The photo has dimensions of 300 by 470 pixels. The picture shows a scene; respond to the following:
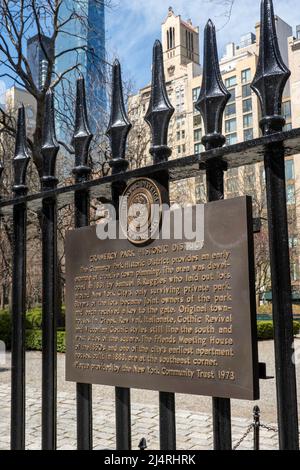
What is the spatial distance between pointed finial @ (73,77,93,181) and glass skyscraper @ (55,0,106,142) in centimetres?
899

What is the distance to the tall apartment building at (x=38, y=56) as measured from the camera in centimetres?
1439

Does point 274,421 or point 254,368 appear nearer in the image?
point 254,368

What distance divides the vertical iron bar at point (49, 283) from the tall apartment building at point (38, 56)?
11.5 metres

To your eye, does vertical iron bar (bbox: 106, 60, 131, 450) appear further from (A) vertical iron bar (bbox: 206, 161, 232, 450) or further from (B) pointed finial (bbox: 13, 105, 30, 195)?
(B) pointed finial (bbox: 13, 105, 30, 195)

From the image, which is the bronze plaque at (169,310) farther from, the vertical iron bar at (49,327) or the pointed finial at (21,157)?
the pointed finial at (21,157)

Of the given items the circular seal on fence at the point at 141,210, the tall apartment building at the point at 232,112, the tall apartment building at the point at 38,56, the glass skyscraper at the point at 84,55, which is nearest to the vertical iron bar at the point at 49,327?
the circular seal on fence at the point at 141,210

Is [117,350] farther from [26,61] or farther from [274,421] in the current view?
[26,61]

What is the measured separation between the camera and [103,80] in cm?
1533

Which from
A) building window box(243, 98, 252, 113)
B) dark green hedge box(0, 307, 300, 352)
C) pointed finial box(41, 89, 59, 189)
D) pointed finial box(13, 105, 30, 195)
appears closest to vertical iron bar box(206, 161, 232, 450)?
pointed finial box(41, 89, 59, 189)

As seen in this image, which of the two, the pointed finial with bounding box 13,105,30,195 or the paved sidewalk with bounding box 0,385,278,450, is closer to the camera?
the pointed finial with bounding box 13,105,30,195

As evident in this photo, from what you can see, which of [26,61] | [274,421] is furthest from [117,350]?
[26,61]

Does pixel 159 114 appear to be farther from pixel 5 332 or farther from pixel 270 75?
pixel 5 332

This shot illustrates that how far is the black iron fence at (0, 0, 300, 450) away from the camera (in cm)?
249

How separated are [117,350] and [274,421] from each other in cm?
574
